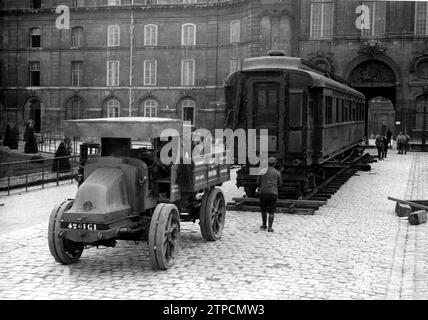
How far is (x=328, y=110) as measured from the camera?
55.3ft

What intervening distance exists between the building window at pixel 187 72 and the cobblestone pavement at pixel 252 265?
3580cm

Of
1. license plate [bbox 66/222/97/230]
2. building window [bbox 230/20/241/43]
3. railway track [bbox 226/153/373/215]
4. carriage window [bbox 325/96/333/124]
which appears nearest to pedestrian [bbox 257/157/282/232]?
railway track [bbox 226/153/373/215]

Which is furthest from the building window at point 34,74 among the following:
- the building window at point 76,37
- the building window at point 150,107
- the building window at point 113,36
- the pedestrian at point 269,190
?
the pedestrian at point 269,190

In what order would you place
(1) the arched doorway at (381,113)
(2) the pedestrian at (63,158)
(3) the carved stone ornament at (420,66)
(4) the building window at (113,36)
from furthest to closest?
(1) the arched doorway at (381,113) < (4) the building window at (113,36) < (3) the carved stone ornament at (420,66) < (2) the pedestrian at (63,158)

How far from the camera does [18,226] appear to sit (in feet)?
40.1

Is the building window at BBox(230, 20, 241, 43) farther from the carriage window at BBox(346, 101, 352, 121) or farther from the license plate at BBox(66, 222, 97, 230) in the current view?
the license plate at BBox(66, 222, 97, 230)

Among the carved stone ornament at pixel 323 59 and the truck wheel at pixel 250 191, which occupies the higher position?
the carved stone ornament at pixel 323 59

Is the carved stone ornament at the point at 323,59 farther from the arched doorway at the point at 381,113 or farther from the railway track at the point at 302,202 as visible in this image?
the arched doorway at the point at 381,113

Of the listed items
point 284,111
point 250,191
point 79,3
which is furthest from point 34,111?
point 284,111

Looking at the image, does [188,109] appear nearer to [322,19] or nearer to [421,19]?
[322,19]

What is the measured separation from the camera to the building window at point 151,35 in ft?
160

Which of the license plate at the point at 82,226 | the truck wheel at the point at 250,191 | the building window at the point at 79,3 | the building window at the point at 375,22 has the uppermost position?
the building window at the point at 79,3

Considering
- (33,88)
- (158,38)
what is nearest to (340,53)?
(158,38)

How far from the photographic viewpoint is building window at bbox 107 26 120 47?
4956 cm
